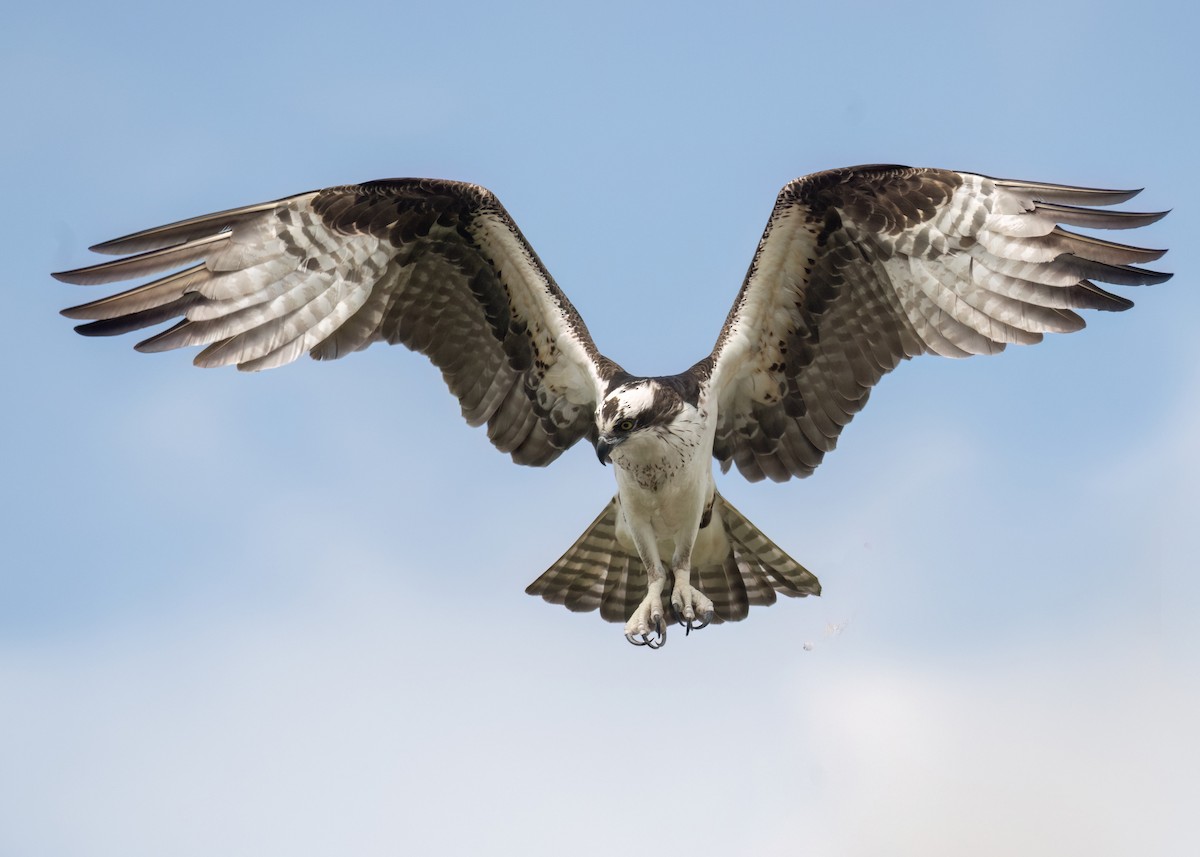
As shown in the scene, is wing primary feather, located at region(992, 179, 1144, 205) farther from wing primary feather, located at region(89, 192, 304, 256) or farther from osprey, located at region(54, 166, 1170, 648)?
wing primary feather, located at region(89, 192, 304, 256)

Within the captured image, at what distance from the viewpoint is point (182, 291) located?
941 cm

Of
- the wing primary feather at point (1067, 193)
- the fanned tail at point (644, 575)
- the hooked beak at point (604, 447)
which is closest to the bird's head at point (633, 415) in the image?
the hooked beak at point (604, 447)

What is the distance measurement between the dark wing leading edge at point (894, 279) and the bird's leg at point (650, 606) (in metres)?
1.22

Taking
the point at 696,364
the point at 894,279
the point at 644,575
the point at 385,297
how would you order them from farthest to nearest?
the point at 644,575 → the point at 385,297 → the point at 696,364 → the point at 894,279

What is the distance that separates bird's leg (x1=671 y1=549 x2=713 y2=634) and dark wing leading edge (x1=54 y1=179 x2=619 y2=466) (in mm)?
1334

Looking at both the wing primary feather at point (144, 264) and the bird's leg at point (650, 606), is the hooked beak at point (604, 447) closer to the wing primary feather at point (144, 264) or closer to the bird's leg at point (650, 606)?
the bird's leg at point (650, 606)

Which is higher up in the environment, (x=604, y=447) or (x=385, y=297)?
(x=385, y=297)

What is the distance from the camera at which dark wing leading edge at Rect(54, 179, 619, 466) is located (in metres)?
9.38

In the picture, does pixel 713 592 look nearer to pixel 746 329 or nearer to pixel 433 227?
pixel 746 329

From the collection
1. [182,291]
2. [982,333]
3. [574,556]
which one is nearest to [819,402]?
[982,333]

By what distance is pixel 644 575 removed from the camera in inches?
414

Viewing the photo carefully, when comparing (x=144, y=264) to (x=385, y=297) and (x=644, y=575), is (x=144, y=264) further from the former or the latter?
(x=644, y=575)

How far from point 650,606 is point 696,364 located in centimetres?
174

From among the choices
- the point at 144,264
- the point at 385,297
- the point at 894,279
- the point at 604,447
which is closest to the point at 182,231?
the point at 144,264
